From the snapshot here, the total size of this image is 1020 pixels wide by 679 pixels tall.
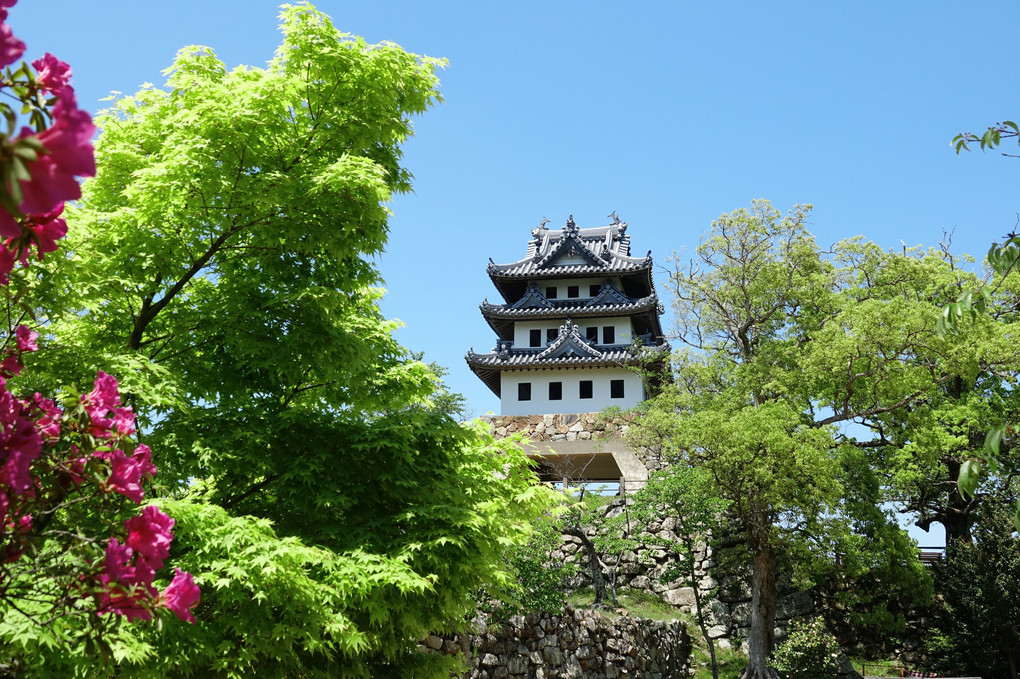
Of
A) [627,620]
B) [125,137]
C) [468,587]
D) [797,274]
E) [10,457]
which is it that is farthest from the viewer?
[797,274]

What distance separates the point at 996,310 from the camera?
20312 millimetres

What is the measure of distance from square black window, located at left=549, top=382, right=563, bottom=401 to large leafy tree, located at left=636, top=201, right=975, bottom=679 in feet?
20.7

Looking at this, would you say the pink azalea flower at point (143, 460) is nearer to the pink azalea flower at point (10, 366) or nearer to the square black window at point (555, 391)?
the pink azalea flower at point (10, 366)

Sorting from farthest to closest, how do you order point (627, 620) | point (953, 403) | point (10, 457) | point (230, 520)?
1. point (953, 403)
2. point (627, 620)
3. point (230, 520)
4. point (10, 457)

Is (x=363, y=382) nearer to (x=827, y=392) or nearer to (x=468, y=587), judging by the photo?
(x=468, y=587)

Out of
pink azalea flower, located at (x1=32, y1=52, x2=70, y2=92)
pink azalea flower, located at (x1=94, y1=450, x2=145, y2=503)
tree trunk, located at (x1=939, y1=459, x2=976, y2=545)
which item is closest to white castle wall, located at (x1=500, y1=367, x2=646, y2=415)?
tree trunk, located at (x1=939, y1=459, x2=976, y2=545)

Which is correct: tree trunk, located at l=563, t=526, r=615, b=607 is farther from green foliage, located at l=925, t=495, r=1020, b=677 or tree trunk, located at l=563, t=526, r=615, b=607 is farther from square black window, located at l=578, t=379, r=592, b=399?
green foliage, located at l=925, t=495, r=1020, b=677

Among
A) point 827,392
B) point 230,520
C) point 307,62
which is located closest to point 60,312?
point 230,520

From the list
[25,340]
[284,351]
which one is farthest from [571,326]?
[25,340]

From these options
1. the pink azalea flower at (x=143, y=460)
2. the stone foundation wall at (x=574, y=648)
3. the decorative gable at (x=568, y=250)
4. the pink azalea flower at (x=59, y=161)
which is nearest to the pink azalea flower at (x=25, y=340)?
the pink azalea flower at (x=143, y=460)

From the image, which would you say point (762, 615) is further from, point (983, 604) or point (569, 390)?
point (569, 390)

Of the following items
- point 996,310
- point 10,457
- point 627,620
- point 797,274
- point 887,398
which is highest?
point 797,274

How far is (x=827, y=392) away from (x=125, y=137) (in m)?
16.9

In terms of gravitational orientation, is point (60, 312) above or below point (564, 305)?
below
